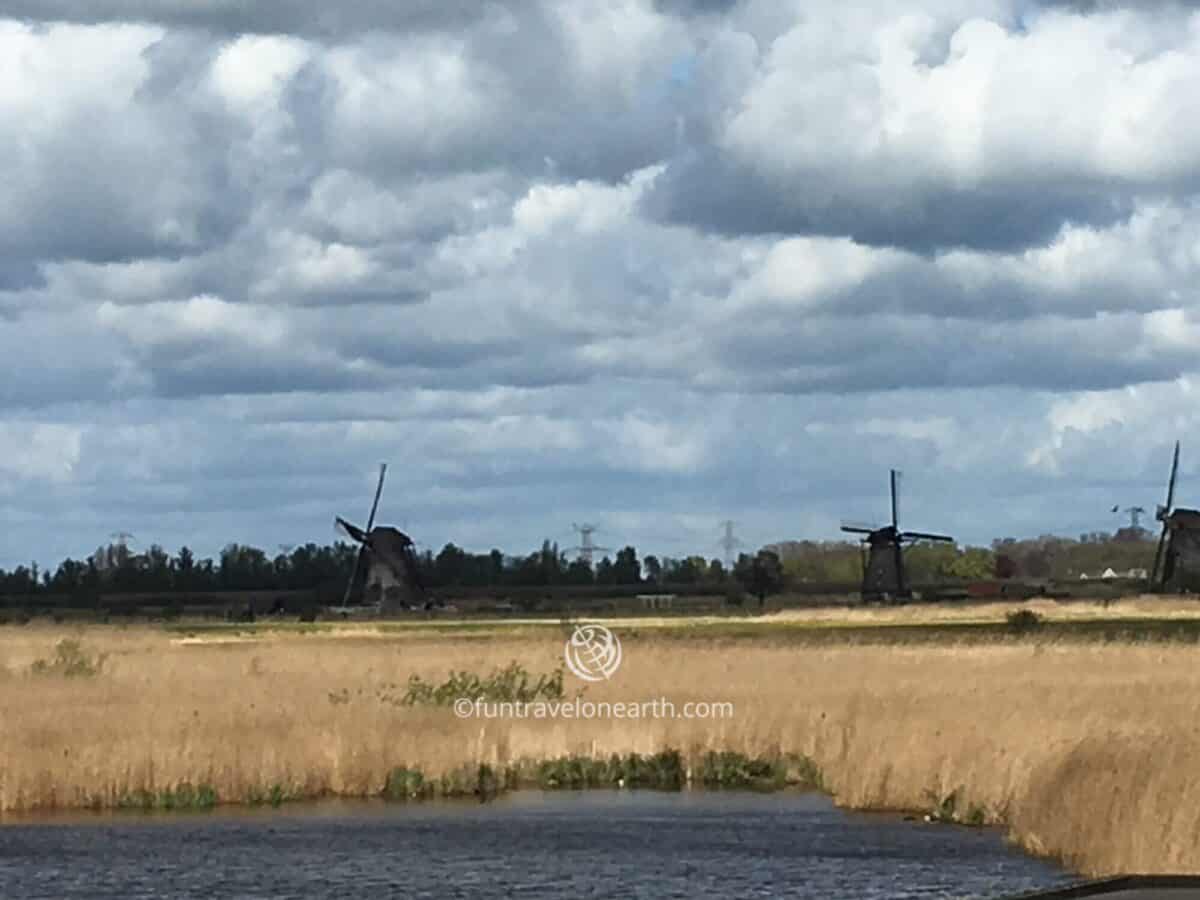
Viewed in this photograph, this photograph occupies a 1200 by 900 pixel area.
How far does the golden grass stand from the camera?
87.6ft

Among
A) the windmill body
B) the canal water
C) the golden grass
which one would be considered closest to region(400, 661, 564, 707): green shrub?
the golden grass

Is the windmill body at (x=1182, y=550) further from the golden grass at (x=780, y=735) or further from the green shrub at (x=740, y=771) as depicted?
the green shrub at (x=740, y=771)

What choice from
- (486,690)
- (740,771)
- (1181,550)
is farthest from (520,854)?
(1181,550)

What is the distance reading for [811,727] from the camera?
38.6m

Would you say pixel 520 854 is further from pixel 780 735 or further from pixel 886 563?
pixel 886 563

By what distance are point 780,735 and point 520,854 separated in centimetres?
1014

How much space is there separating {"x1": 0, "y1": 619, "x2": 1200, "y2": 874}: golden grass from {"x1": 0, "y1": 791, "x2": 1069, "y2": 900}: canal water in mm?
894

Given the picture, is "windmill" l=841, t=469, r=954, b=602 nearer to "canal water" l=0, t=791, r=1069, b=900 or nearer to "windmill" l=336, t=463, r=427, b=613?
"windmill" l=336, t=463, r=427, b=613

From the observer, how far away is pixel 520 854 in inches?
1137

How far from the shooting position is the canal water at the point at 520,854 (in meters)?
26.2

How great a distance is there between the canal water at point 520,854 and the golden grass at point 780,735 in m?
0.89

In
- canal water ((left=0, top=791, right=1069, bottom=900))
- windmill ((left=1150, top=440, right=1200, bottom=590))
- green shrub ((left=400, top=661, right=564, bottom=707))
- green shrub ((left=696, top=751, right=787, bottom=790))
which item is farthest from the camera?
windmill ((left=1150, top=440, right=1200, bottom=590))

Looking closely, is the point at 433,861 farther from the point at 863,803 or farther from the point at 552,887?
the point at 863,803

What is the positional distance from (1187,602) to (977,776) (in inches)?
3652
